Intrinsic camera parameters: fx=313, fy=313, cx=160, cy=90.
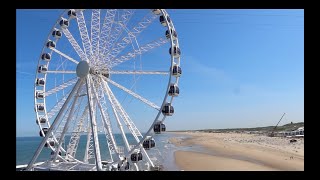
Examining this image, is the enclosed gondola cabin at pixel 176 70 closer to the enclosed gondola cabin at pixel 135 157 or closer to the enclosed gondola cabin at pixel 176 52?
the enclosed gondola cabin at pixel 176 52

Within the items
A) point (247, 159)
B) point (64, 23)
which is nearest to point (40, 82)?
point (64, 23)

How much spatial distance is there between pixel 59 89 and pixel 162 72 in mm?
8750

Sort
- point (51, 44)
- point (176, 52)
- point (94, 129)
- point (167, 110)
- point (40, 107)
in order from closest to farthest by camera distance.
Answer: point (167, 110) → point (94, 129) → point (176, 52) → point (51, 44) → point (40, 107)

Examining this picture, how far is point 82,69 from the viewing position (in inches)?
766

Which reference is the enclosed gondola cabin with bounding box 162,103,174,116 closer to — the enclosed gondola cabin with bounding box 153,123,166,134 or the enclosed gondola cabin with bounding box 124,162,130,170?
the enclosed gondola cabin with bounding box 153,123,166,134

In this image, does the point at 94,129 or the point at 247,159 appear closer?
the point at 94,129

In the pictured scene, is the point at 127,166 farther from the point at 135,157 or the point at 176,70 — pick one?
the point at 176,70

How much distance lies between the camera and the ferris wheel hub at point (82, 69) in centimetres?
1931
